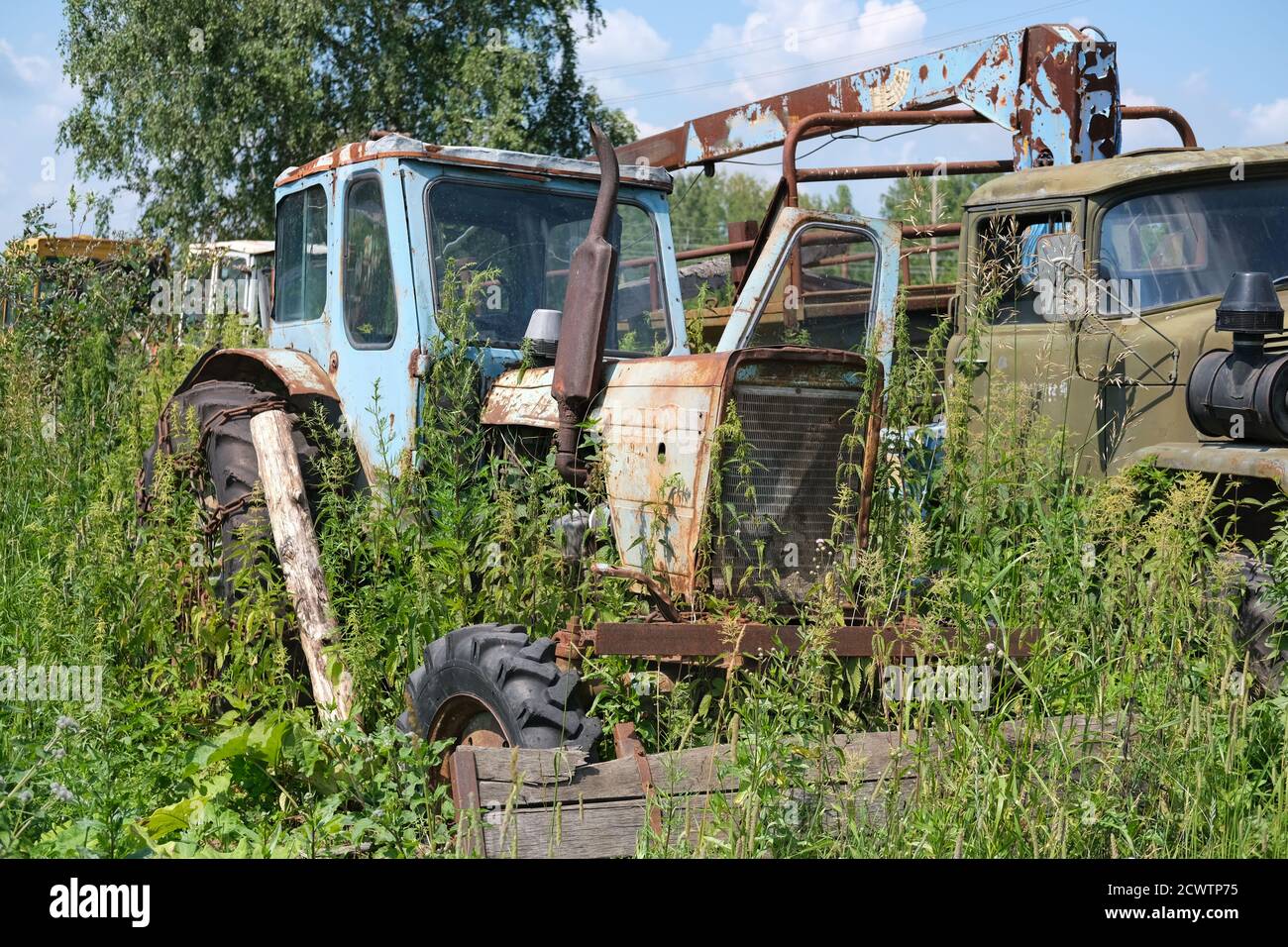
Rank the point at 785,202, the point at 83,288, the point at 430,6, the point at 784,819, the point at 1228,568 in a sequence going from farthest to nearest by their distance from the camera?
1. the point at 430,6
2. the point at 83,288
3. the point at 785,202
4. the point at 1228,568
5. the point at 784,819

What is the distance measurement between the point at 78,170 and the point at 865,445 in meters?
21.7

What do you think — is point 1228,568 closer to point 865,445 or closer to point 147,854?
point 865,445

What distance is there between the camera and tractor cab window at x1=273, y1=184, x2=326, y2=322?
17.3 feet

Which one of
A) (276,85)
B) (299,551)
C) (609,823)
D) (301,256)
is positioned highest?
(276,85)

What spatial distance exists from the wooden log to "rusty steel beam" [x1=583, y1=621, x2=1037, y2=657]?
1100 mm

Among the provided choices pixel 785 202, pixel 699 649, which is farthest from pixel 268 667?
pixel 785 202

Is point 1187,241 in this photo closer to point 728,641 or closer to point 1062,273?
point 1062,273

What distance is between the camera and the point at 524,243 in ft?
15.8

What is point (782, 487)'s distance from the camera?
3.82 meters

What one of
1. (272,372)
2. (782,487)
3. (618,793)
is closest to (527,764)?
(618,793)

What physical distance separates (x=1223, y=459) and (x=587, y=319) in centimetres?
241

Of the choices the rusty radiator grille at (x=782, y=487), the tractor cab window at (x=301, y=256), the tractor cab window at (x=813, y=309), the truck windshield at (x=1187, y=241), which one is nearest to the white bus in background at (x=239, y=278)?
the tractor cab window at (x=301, y=256)

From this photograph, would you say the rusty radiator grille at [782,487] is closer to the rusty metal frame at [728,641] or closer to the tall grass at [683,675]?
the tall grass at [683,675]

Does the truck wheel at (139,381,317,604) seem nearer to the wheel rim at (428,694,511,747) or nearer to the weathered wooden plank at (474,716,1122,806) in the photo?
the wheel rim at (428,694,511,747)
